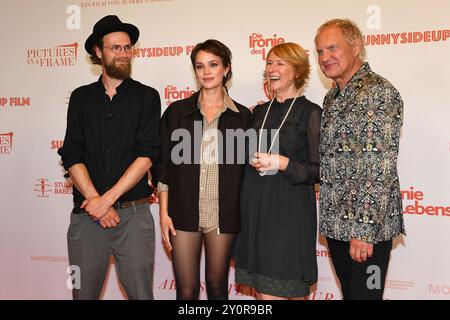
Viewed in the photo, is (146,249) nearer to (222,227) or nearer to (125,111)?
(222,227)

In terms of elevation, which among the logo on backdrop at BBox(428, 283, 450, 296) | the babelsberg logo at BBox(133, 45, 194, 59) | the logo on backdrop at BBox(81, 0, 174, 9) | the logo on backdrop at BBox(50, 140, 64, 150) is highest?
the logo on backdrop at BBox(81, 0, 174, 9)

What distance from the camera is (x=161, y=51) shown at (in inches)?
132

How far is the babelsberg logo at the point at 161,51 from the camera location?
330 cm

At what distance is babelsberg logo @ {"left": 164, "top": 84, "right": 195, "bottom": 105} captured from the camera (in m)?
3.32

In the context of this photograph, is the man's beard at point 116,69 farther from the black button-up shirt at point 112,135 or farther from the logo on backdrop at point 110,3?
the logo on backdrop at point 110,3

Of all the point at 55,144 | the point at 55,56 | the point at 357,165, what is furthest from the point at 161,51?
the point at 357,165

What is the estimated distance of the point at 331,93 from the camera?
88.0 inches

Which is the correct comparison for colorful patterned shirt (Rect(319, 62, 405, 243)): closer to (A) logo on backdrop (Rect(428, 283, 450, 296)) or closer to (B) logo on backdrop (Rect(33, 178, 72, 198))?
(A) logo on backdrop (Rect(428, 283, 450, 296))

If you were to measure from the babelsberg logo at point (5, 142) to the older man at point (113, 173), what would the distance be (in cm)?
156

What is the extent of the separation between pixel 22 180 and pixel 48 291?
90 centimetres

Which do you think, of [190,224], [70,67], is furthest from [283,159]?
[70,67]

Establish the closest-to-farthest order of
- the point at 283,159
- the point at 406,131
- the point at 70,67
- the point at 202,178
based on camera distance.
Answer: the point at 283,159, the point at 202,178, the point at 406,131, the point at 70,67

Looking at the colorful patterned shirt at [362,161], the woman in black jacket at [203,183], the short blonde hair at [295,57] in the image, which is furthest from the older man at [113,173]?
the colorful patterned shirt at [362,161]

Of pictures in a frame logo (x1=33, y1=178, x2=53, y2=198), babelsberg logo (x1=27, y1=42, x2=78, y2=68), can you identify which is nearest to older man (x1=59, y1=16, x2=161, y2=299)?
babelsberg logo (x1=27, y1=42, x2=78, y2=68)
